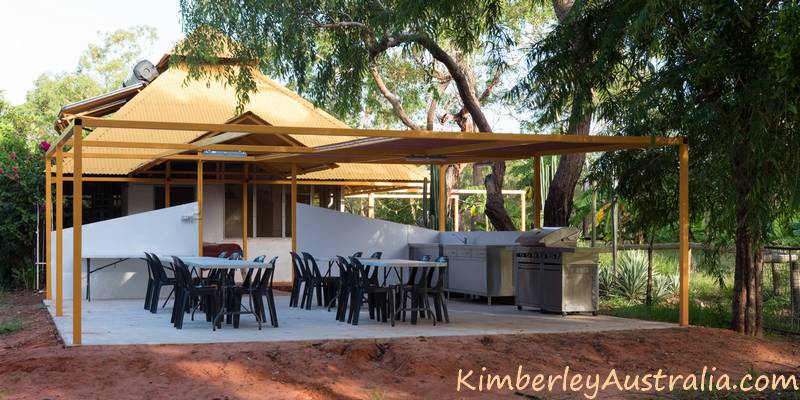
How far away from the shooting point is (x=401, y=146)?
13.1 m

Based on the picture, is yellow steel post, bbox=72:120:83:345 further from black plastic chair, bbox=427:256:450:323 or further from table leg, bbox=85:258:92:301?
table leg, bbox=85:258:92:301

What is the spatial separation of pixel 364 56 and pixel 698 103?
6.86 meters

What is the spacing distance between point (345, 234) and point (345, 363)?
7.71 metres

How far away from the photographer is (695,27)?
11.8 meters

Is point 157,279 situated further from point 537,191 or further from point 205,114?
point 205,114

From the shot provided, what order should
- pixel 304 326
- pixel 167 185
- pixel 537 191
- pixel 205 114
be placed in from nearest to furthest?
pixel 304 326 → pixel 537 191 → pixel 167 185 → pixel 205 114

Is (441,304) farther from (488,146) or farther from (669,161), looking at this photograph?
(669,161)

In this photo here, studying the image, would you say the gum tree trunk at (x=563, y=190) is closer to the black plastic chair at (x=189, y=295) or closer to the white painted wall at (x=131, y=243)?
the white painted wall at (x=131, y=243)

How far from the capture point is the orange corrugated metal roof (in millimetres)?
19734

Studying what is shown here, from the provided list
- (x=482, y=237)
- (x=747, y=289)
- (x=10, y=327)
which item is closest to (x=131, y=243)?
(x=10, y=327)

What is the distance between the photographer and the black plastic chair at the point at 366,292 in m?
12.1

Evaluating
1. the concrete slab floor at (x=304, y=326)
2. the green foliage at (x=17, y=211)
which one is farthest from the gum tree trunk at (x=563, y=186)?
the green foliage at (x=17, y=211)

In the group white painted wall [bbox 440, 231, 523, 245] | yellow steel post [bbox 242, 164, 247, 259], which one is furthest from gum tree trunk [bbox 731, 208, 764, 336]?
yellow steel post [bbox 242, 164, 247, 259]

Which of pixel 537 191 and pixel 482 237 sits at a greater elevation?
pixel 537 191
